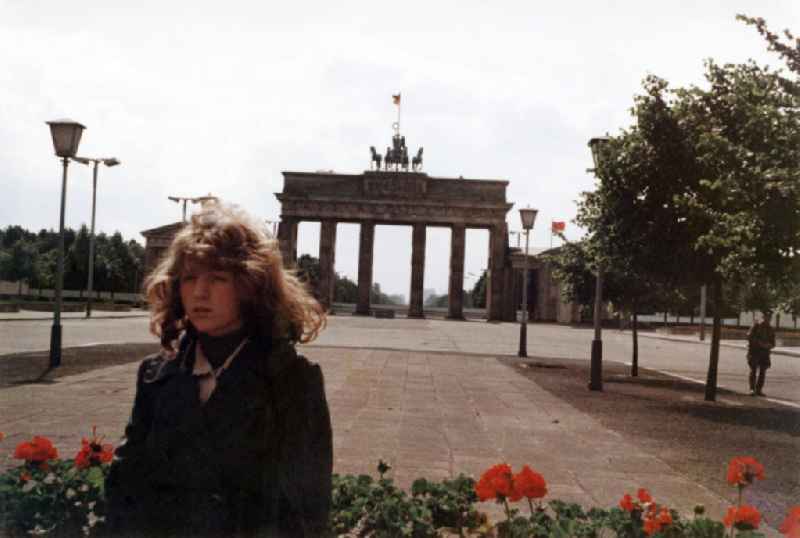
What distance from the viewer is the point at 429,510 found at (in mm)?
4453

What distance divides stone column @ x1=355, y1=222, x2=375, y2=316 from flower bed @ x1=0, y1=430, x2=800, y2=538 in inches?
2966

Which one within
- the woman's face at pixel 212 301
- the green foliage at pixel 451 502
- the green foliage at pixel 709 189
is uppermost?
the green foliage at pixel 709 189

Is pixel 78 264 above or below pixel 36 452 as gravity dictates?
above

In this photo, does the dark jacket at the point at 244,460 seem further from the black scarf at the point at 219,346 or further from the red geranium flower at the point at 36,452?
the red geranium flower at the point at 36,452

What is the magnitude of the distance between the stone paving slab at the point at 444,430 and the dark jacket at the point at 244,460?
11.6ft

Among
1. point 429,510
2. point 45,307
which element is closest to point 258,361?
point 429,510

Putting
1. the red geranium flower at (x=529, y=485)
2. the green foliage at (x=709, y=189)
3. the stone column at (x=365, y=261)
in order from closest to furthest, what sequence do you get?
the red geranium flower at (x=529, y=485)
the green foliage at (x=709, y=189)
the stone column at (x=365, y=261)

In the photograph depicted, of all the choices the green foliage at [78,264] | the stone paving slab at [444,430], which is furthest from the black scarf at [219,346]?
the green foliage at [78,264]

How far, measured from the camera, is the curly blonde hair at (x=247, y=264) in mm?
2553

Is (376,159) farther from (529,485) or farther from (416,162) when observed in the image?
(529,485)

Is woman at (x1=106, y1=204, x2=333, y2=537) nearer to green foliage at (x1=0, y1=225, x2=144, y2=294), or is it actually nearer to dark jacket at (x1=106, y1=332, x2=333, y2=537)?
dark jacket at (x1=106, y1=332, x2=333, y2=537)

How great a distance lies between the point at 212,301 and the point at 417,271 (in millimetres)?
78623

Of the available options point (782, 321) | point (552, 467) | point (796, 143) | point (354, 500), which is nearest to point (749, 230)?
point (796, 143)

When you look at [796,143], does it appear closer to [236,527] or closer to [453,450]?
[453,450]
